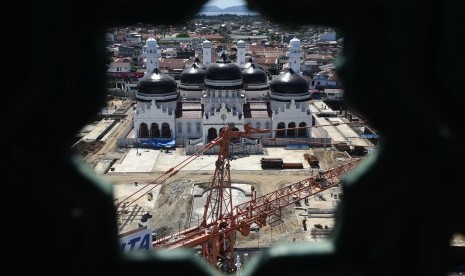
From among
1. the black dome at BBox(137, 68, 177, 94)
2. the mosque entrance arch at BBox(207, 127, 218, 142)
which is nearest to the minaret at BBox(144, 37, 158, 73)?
the black dome at BBox(137, 68, 177, 94)

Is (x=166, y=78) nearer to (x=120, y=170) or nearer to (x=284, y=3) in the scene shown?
(x=120, y=170)

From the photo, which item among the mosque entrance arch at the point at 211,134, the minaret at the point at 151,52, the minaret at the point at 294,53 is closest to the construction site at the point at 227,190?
the mosque entrance arch at the point at 211,134

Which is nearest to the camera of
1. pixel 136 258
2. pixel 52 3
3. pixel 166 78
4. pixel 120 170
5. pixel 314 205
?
pixel 52 3

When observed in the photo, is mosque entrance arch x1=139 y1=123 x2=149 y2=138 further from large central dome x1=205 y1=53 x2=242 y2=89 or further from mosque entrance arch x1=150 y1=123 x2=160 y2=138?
large central dome x1=205 y1=53 x2=242 y2=89

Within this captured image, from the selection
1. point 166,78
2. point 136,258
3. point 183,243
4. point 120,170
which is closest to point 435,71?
point 136,258

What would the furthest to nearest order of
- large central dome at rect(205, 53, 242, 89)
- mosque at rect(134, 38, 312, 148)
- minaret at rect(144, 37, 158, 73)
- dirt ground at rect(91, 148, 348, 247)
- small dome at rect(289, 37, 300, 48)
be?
1. small dome at rect(289, 37, 300, 48)
2. minaret at rect(144, 37, 158, 73)
3. large central dome at rect(205, 53, 242, 89)
4. mosque at rect(134, 38, 312, 148)
5. dirt ground at rect(91, 148, 348, 247)

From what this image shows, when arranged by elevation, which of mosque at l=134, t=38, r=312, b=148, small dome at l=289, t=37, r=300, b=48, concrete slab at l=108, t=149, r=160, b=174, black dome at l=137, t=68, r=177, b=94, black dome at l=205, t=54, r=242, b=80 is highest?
small dome at l=289, t=37, r=300, b=48

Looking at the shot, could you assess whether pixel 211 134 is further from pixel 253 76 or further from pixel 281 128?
pixel 253 76
